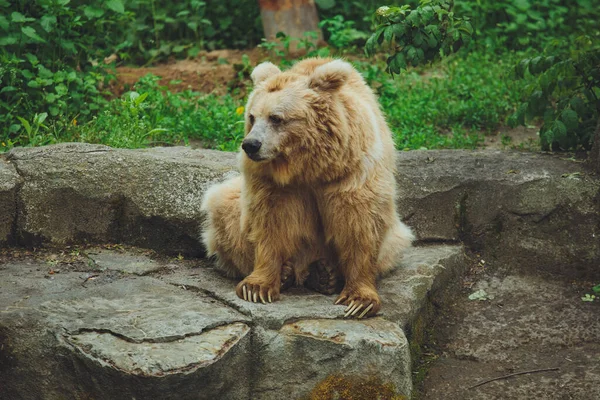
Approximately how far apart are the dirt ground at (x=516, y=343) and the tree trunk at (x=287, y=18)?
4387 millimetres

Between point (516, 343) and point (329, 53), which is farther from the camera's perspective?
point (329, 53)

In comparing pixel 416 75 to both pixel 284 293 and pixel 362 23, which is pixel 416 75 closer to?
pixel 362 23

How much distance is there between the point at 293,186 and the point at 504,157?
7.16 feet

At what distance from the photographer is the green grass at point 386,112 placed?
22.9 feet

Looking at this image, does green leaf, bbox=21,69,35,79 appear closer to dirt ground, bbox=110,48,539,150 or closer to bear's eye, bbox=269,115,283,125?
dirt ground, bbox=110,48,539,150

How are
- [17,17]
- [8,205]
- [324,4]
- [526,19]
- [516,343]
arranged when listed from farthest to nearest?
[324,4] < [526,19] < [17,17] < [8,205] < [516,343]

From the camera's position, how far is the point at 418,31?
5629 mm

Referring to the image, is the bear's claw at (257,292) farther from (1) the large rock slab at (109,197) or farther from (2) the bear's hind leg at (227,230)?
(1) the large rock slab at (109,197)

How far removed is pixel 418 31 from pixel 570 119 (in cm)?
141

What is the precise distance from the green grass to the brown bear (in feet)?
7.63

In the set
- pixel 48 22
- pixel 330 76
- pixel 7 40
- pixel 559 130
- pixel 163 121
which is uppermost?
pixel 48 22

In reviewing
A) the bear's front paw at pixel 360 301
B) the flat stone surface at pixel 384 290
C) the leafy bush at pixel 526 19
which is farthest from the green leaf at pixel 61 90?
the leafy bush at pixel 526 19

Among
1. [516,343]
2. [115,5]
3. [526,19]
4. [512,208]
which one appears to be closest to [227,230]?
[516,343]

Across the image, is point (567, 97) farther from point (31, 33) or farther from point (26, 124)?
point (31, 33)
